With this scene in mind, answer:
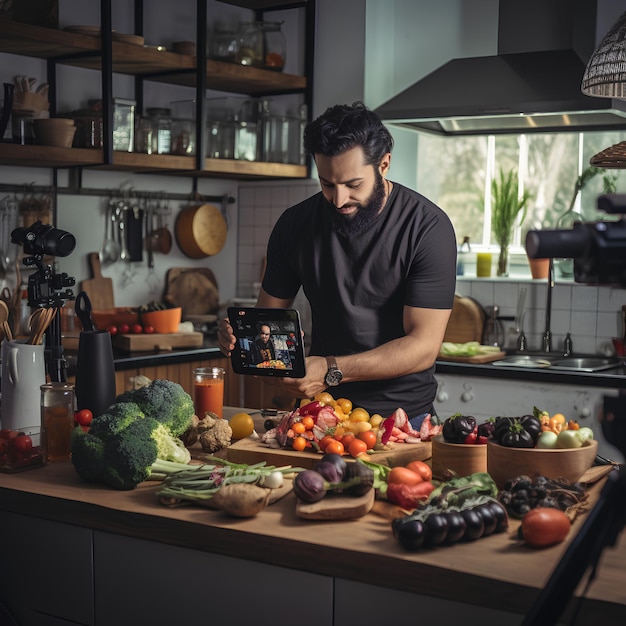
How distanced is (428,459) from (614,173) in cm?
294

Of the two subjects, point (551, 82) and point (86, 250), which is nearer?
point (551, 82)

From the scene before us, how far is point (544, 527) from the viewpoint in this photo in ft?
5.65

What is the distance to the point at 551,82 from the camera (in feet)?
13.7

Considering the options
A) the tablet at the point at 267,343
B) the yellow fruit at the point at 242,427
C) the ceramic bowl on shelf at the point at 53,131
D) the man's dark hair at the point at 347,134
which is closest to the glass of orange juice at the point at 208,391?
the yellow fruit at the point at 242,427

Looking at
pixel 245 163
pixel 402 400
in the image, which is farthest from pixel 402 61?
pixel 402 400

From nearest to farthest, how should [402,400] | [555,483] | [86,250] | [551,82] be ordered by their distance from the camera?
1. [555,483]
2. [402,400]
3. [551,82]
4. [86,250]

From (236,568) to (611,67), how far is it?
1744mm

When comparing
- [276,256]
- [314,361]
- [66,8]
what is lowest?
[314,361]

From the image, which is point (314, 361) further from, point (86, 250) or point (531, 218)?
point (531, 218)

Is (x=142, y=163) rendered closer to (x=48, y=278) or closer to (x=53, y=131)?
(x=53, y=131)

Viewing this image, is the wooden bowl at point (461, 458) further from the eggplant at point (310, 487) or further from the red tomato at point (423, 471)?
the eggplant at point (310, 487)

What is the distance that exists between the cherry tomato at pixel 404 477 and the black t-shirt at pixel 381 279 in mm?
878

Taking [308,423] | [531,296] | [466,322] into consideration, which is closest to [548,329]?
[531,296]

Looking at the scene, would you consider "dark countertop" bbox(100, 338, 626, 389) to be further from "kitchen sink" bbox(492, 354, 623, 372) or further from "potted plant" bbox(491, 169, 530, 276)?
"potted plant" bbox(491, 169, 530, 276)
